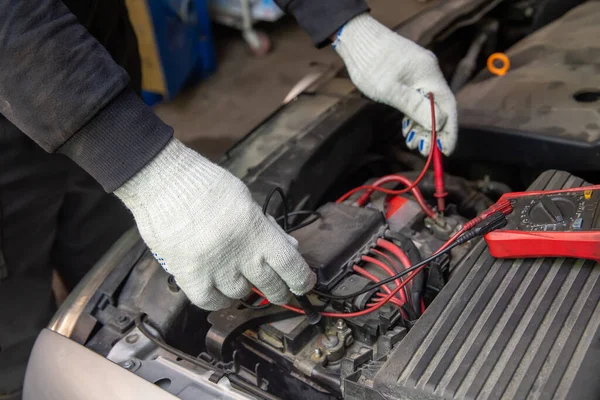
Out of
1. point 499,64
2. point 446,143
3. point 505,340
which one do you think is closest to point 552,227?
point 505,340

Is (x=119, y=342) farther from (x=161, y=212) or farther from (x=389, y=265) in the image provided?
(x=389, y=265)

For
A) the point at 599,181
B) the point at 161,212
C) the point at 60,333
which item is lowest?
the point at 599,181

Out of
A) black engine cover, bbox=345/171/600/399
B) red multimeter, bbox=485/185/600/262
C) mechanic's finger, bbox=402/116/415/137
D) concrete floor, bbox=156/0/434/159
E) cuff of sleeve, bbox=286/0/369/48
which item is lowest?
concrete floor, bbox=156/0/434/159

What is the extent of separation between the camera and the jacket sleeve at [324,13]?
1.25 m

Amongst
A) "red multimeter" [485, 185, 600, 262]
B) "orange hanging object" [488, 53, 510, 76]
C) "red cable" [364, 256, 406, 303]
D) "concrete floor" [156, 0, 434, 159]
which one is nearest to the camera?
"red multimeter" [485, 185, 600, 262]

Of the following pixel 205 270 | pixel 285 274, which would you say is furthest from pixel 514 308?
pixel 205 270

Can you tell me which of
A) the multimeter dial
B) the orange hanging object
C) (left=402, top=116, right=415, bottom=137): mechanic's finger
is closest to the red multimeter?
the multimeter dial

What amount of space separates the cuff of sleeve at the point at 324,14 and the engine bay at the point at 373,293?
0.23m

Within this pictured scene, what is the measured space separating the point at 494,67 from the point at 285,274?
911 mm

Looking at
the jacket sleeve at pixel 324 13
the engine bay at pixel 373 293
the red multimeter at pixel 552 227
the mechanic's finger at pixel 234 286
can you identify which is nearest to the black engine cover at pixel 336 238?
the engine bay at pixel 373 293

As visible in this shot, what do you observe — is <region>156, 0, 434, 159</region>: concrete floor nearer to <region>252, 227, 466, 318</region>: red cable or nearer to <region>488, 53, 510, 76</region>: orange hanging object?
<region>488, 53, 510, 76</region>: orange hanging object

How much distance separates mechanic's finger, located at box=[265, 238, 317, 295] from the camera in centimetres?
89

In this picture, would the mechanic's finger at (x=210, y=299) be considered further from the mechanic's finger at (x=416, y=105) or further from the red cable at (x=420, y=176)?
the mechanic's finger at (x=416, y=105)

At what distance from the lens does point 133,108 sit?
902mm
